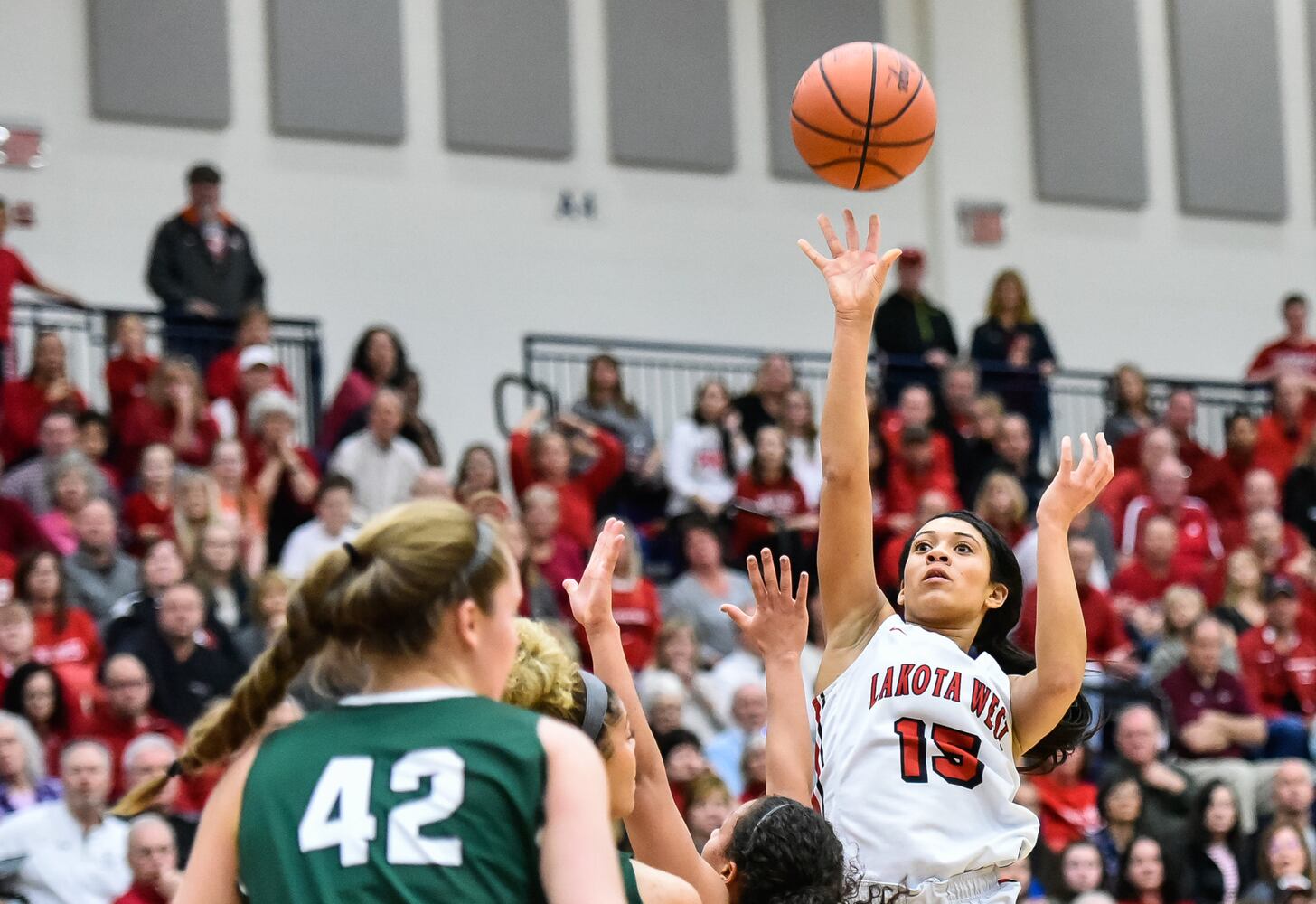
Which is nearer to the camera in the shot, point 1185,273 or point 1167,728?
point 1167,728

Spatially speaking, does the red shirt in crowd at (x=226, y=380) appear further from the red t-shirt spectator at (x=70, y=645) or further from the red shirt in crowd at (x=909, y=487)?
the red shirt in crowd at (x=909, y=487)

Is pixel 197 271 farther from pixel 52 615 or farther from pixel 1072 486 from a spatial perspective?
pixel 1072 486

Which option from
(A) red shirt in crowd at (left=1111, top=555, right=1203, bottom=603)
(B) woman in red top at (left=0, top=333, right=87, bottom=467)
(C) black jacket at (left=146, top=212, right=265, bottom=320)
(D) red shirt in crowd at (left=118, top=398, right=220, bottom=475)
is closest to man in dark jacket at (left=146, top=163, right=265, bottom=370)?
(C) black jacket at (left=146, top=212, right=265, bottom=320)

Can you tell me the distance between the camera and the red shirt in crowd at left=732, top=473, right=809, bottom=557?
1153 cm

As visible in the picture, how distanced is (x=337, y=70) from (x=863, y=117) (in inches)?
362

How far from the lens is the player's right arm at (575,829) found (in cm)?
250

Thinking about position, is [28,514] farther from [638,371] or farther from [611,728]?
[611,728]

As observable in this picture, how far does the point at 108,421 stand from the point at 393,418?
4.62ft

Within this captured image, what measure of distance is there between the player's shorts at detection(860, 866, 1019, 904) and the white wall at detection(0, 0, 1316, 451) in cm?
1015

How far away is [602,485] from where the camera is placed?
1159 cm

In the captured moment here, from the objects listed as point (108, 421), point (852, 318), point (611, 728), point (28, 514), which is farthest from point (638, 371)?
point (611, 728)

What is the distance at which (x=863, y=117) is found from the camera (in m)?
5.47

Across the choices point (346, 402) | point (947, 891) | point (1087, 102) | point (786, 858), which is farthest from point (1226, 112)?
point (786, 858)

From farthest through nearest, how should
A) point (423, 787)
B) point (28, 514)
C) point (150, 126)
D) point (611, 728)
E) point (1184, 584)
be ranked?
point (150, 126), point (1184, 584), point (28, 514), point (611, 728), point (423, 787)
